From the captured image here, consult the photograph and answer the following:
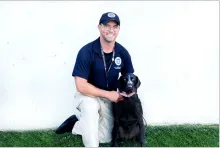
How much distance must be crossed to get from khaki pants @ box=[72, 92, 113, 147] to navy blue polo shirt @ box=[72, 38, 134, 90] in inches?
8.3

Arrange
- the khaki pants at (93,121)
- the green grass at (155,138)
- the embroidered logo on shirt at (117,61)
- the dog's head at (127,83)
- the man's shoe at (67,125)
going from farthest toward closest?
the man's shoe at (67,125)
the green grass at (155,138)
the embroidered logo on shirt at (117,61)
the dog's head at (127,83)
the khaki pants at (93,121)

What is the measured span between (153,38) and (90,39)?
76cm

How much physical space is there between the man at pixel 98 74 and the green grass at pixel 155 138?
0.32m

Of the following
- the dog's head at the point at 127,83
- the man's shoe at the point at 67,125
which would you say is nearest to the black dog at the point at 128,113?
the dog's head at the point at 127,83

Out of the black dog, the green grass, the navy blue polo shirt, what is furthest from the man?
the green grass

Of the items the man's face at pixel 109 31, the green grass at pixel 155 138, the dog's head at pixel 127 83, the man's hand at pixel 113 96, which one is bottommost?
the green grass at pixel 155 138

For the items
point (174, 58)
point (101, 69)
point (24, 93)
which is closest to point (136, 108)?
A: point (101, 69)

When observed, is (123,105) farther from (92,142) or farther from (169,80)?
(169,80)

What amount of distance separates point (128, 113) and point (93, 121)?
45cm

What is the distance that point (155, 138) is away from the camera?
17.5 ft

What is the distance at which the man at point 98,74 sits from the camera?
4.73 meters

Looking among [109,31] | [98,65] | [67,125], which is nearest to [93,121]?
[98,65]

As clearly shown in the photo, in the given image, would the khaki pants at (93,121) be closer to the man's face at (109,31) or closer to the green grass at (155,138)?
the green grass at (155,138)

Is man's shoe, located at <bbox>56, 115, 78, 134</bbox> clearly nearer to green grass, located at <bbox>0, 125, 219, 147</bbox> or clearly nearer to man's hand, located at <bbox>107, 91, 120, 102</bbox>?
green grass, located at <bbox>0, 125, 219, 147</bbox>
